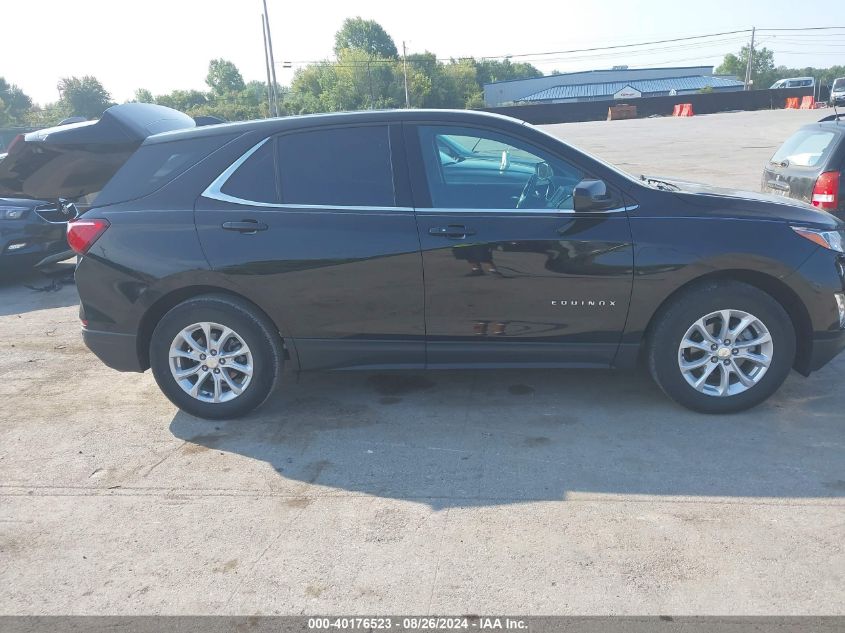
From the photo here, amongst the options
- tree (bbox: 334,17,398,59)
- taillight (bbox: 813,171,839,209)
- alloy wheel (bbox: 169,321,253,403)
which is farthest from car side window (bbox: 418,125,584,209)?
tree (bbox: 334,17,398,59)

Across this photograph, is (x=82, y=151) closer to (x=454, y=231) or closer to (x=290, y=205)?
(x=290, y=205)

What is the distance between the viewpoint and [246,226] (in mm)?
4457

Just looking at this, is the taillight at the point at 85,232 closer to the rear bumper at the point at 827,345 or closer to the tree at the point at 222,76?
the rear bumper at the point at 827,345

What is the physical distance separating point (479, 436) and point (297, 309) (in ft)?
4.46

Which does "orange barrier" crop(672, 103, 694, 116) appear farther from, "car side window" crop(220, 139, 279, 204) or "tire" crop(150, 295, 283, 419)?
"tire" crop(150, 295, 283, 419)

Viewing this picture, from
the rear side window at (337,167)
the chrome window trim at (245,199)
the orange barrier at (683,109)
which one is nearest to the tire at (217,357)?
the chrome window trim at (245,199)

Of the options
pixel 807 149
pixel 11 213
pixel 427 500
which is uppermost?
pixel 807 149

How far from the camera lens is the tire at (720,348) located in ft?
14.2

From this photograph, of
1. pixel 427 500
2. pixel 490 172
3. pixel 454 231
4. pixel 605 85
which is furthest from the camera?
pixel 605 85

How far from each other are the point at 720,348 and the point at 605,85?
323 ft

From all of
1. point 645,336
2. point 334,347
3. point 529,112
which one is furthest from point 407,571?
point 529,112

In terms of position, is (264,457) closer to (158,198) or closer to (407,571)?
(407,571)

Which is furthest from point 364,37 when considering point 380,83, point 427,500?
point 427,500

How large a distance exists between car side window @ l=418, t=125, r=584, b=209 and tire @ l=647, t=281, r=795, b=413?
0.97m
